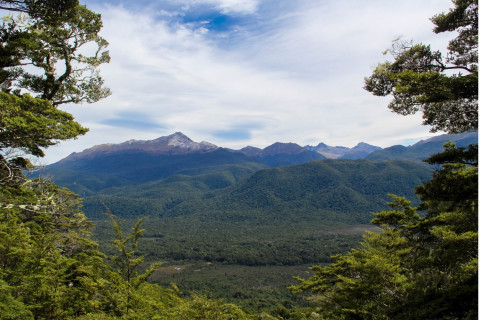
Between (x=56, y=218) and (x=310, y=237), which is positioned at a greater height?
(x=56, y=218)

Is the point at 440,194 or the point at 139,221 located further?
the point at 139,221

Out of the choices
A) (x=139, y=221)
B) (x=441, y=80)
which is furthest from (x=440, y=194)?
(x=139, y=221)

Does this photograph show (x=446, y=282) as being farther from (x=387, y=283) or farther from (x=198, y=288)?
(x=198, y=288)

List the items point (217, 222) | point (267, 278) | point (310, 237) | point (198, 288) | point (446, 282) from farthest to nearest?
point (217, 222), point (310, 237), point (267, 278), point (198, 288), point (446, 282)

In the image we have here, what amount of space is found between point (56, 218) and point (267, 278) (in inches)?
3440

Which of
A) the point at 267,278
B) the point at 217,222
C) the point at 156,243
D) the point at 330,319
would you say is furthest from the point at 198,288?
the point at 217,222

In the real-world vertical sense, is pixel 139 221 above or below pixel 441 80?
below

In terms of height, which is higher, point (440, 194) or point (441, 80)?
point (441, 80)

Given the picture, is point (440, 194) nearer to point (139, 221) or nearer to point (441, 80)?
point (441, 80)

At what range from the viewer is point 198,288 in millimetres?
78938

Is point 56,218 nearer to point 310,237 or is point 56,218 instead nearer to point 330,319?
point 330,319

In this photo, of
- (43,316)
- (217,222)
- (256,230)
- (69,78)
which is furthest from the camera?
(217,222)

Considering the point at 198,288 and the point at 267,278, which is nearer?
the point at 198,288

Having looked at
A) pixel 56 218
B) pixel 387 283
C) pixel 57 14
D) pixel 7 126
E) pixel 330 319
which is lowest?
pixel 330 319
